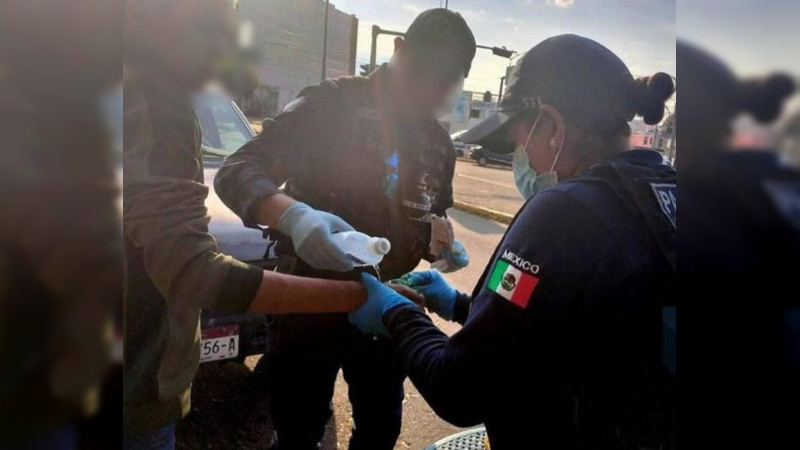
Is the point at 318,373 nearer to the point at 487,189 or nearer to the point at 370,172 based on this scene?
the point at 370,172

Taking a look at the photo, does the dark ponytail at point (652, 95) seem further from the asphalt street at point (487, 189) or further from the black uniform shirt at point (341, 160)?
the asphalt street at point (487, 189)

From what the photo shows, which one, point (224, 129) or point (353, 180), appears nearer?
point (353, 180)

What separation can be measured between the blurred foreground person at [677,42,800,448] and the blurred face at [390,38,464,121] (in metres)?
1.41

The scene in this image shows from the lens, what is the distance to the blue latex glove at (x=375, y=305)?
5.40 feet

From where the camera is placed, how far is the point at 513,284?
1188 millimetres

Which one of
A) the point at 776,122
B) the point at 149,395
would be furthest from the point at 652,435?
the point at 149,395

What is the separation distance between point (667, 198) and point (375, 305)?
856 mm

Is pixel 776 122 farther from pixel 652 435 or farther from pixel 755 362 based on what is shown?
pixel 652 435

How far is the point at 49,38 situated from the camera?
1.47 ft

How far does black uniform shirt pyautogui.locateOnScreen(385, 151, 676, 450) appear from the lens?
3.74ft

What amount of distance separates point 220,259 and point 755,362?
1.06 m

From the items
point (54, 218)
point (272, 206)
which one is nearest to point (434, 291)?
point (272, 206)

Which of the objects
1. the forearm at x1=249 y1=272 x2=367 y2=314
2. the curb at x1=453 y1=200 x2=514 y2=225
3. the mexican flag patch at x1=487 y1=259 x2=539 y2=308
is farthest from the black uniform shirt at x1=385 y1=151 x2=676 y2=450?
the curb at x1=453 y1=200 x2=514 y2=225

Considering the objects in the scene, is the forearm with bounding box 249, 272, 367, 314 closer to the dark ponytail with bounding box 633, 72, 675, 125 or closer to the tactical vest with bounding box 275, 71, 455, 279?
the tactical vest with bounding box 275, 71, 455, 279
